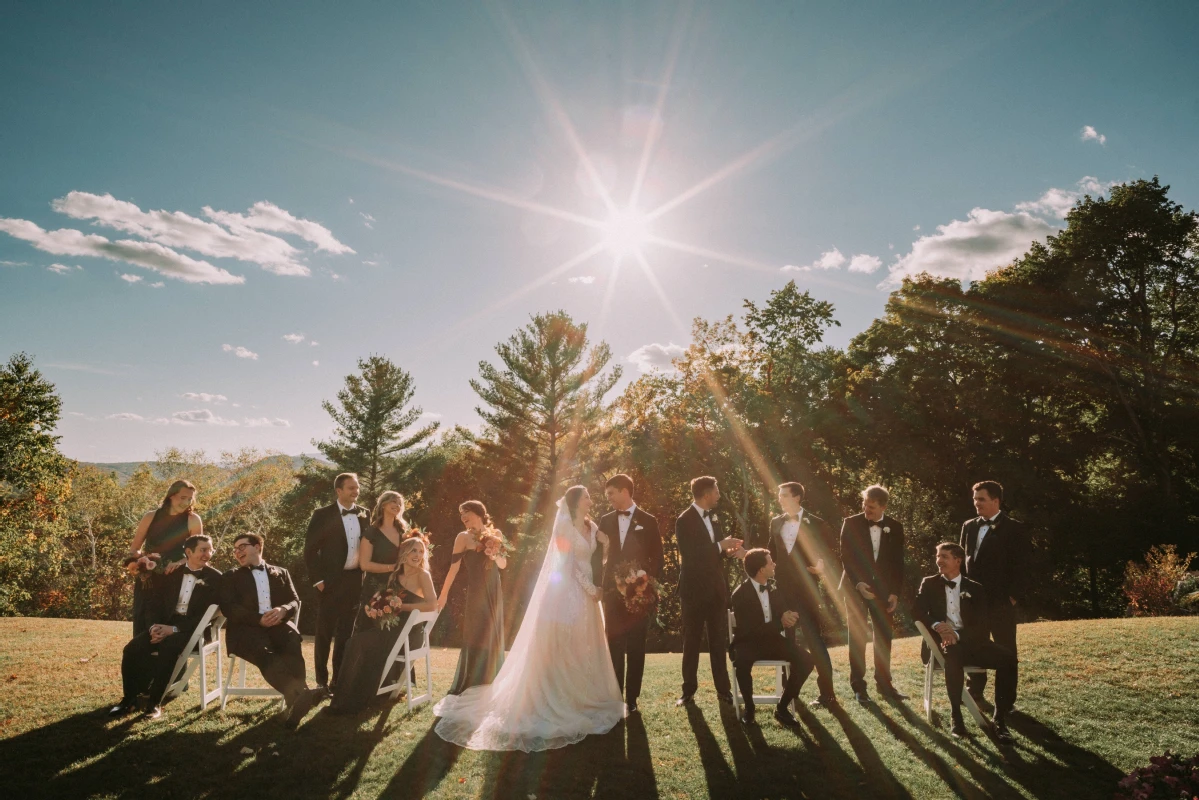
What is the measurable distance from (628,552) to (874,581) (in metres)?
2.80

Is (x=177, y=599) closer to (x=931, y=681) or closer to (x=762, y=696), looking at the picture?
(x=762, y=696)

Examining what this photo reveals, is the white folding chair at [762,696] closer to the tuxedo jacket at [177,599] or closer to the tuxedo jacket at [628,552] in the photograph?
the tuxedo jacket at [628,552]

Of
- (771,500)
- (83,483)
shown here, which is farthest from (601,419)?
(83,483)

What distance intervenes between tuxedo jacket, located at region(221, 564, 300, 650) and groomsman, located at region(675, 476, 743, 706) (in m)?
3.94

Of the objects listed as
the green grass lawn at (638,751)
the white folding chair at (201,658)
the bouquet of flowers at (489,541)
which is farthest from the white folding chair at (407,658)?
the white folding chair at (201,658)

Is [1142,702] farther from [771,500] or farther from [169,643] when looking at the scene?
[771,500]

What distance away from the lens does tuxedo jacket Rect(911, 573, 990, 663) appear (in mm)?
5902

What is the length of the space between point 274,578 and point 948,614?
6802 mm

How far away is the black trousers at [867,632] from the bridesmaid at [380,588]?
4587 millimetres

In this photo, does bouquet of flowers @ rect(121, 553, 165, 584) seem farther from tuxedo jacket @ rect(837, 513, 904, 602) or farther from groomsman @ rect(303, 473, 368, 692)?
tuxedo jacket @ rect(837, 513, 904, 602)

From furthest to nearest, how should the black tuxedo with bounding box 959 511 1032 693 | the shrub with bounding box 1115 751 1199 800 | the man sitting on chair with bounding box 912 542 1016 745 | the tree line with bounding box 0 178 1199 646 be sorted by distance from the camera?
the tree line with bounding box 0 178 1199 646
the black tuxedo with bounding box 959 511 1032 693
the man sitting on chair with bounding box 912 542 1016 745
the shrub with bounding box 1115 751 1199 800

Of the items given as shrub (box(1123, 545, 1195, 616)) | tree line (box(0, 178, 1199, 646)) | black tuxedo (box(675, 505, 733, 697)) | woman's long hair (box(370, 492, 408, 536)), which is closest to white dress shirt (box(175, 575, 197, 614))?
woman's long hair (box(370, 492, 408, 536))

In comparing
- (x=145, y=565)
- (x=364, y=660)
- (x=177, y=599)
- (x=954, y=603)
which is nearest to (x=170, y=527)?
(x=145, y=565)

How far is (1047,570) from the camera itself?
23203mm
